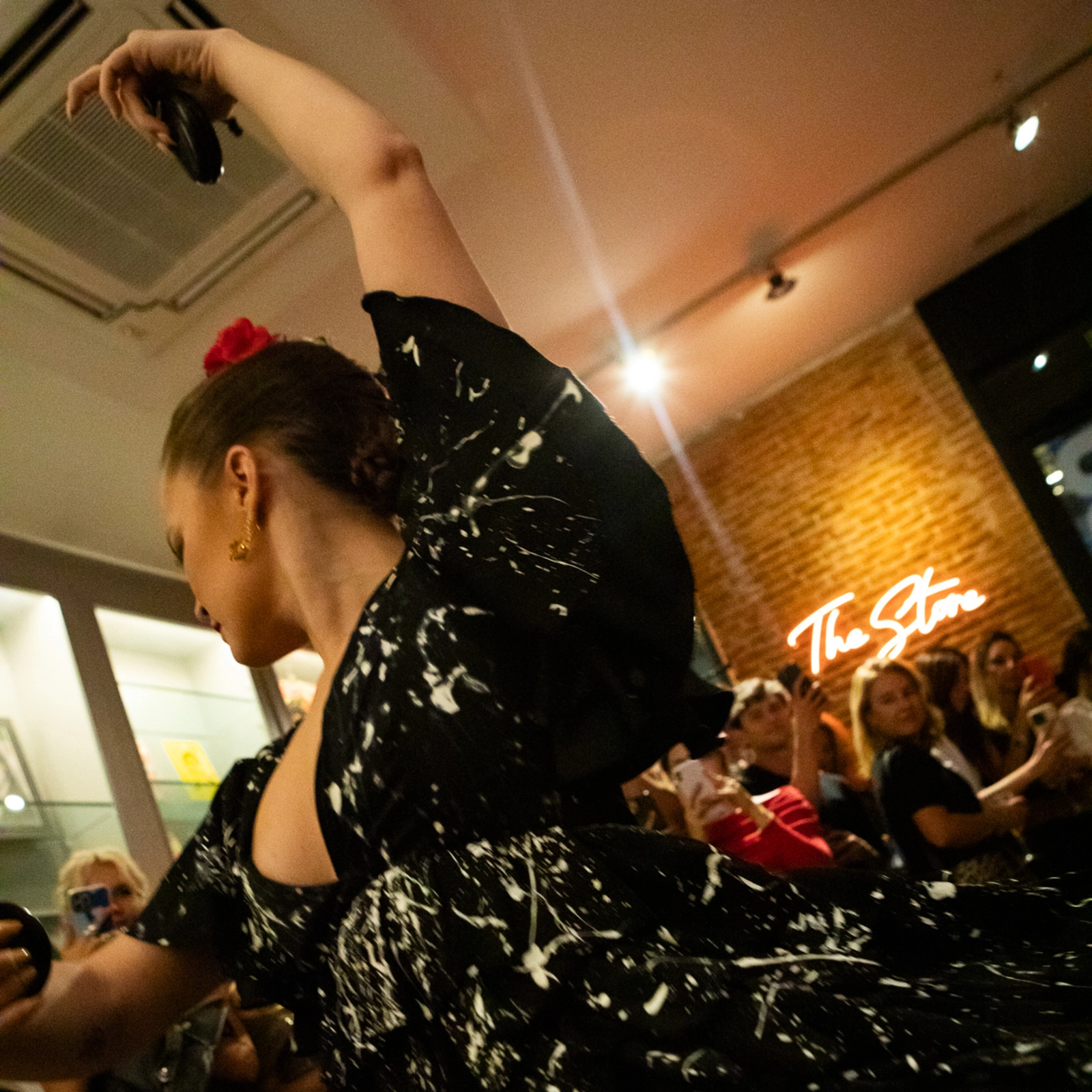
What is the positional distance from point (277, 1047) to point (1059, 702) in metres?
4.03

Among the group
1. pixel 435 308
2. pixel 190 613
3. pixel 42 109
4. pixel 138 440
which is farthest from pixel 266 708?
pixel 435 308

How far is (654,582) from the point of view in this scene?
0.68m

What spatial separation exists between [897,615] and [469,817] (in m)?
5.45

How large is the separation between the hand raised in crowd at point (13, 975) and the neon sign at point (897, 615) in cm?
531

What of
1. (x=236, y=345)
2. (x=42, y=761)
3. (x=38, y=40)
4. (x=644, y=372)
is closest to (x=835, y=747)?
(x=644, y=372)

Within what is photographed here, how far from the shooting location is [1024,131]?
436 cm

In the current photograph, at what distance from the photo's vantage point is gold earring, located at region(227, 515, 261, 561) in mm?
879

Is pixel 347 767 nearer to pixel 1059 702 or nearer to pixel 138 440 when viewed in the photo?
pixel 138 440

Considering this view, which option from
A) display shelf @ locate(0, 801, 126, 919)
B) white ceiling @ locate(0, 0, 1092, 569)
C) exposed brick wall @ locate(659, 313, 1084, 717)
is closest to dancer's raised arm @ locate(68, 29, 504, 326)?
white ceiling @ locate(0, 0, 1092, 569)

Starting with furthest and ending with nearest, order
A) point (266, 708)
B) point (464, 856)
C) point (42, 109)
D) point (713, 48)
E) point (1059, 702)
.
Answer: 1. point (266, 708)
2. point (1059, 702)
3. point (713, 48)
4. point (42, 109)
5. point (464, 856)

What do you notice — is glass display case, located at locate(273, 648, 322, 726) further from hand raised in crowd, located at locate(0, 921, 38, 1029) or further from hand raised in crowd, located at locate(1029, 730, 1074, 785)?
hand raised in crowd, located at locate(0, 921, 38, 1029)

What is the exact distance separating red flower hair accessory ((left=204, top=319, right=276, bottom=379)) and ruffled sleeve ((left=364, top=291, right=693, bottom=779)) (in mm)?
407

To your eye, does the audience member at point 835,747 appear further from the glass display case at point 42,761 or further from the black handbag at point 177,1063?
the glass display case at point 42,761

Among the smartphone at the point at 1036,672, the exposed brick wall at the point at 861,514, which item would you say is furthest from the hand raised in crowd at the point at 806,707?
the exposed brick wall at the point at 861,514
